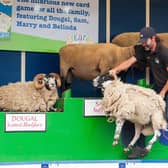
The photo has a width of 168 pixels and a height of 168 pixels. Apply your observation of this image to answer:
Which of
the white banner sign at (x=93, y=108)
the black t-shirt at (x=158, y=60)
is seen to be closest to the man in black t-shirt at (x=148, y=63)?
the black t-shirt at (x=158, y=60)

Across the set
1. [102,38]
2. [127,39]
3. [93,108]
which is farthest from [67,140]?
[102,38]

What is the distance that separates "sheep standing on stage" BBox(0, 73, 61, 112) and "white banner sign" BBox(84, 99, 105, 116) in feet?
0.89

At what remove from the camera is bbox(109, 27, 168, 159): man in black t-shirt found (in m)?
3.40

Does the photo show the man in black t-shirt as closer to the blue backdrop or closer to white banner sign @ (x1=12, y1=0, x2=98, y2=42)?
the blue backdrop

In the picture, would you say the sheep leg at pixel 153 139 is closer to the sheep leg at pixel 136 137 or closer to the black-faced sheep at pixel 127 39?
the sheep leg at pixel 136 137

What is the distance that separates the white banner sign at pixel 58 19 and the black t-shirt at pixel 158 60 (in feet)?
2.59

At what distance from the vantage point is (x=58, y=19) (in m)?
4.27

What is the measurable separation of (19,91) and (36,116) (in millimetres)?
293

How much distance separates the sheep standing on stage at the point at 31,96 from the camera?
3535 millimetres

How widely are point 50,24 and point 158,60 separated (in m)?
1.17

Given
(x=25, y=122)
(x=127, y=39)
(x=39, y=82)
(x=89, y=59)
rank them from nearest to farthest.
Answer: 1. (x=25, y=122)
2. (x=39, y=82)
3. (x=89, y=59)
4. (x=127, y=39)

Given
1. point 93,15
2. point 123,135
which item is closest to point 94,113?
point 123,135

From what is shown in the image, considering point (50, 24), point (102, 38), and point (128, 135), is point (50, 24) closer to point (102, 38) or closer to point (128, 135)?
point (102, 38)

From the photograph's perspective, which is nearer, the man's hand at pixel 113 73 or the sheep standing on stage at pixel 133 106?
the sheep standing on stage at pixel 133 106
